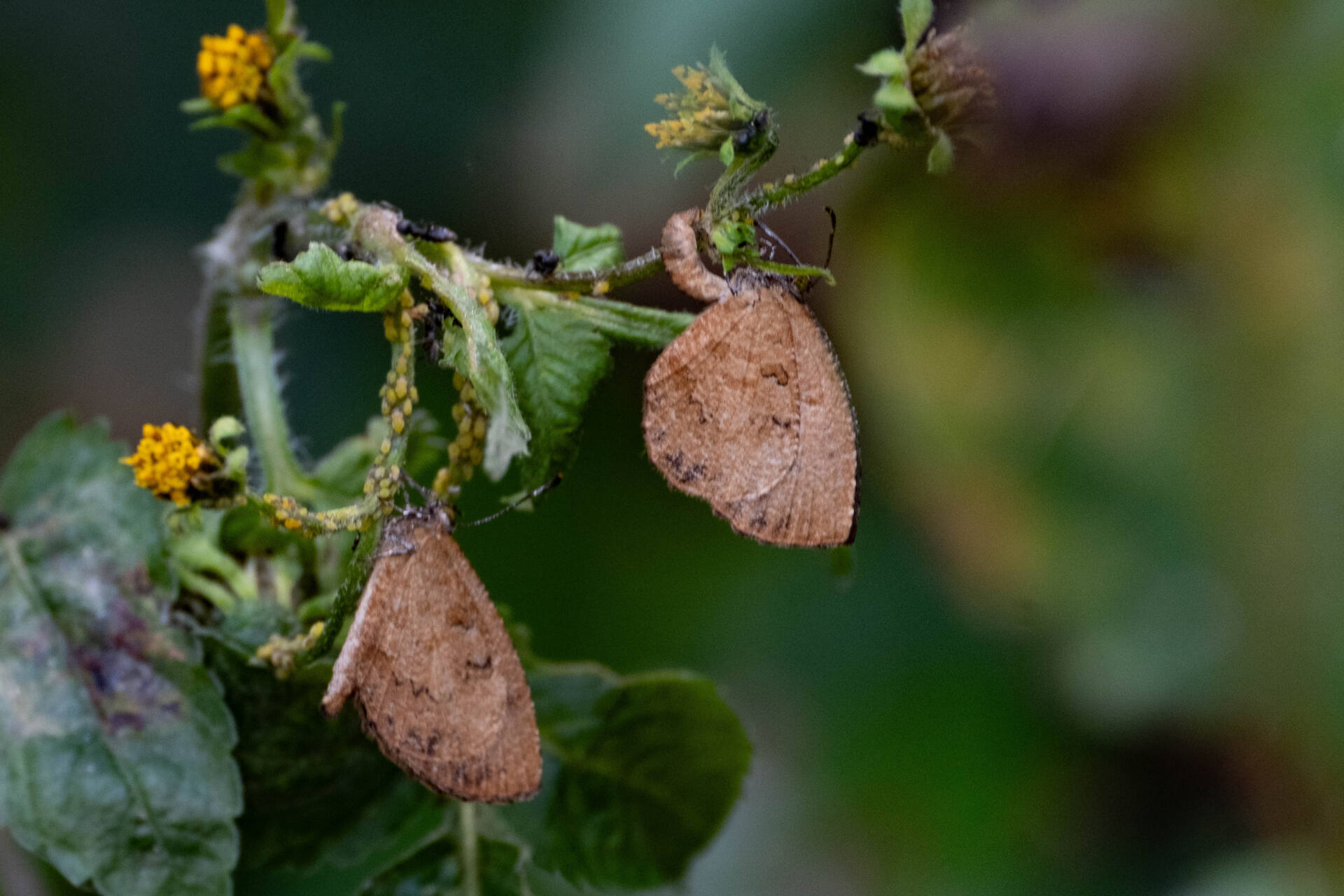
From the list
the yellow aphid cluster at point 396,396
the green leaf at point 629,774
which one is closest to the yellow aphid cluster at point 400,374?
the yellow aphid cluster at point 396,396

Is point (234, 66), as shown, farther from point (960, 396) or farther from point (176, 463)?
point (960, 396)

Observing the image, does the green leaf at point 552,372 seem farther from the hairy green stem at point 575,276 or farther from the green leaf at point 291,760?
the green leaf at point 291,760

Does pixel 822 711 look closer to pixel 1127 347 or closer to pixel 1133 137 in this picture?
pixel 1127 347

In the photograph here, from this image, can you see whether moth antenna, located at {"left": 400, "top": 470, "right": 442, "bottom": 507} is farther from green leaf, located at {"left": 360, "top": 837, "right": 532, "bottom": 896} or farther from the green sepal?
green leaf, located at {"left": 360, "top": 837, "right": 532, "bottom": 896}

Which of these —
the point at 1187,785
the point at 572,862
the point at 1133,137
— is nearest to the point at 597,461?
the point at 572,862

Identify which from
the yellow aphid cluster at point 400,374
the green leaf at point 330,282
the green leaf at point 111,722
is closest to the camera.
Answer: the green leaf at point 330,282

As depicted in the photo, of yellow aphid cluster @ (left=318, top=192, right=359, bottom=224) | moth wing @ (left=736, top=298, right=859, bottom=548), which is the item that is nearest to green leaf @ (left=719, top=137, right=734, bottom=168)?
moth wing @ (left=736, top=298, right=859, bottom=548)

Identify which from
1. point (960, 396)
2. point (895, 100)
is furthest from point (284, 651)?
point (960, 396)
